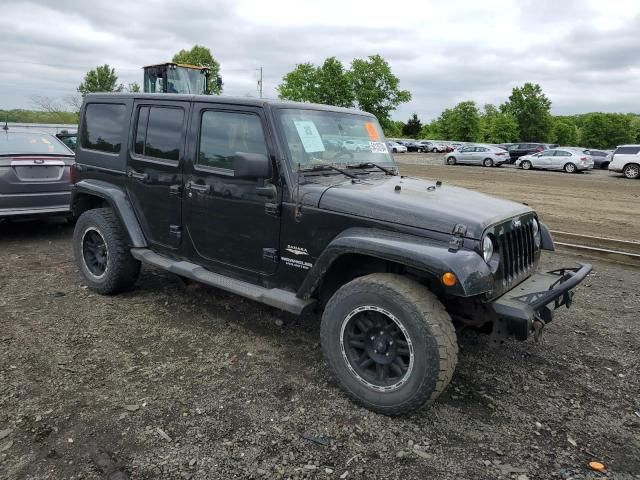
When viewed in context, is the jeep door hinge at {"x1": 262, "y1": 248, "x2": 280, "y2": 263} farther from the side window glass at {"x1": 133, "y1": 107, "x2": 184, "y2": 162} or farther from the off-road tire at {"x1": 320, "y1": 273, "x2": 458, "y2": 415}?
the side window glass at {"x1": 133, "y1": 107, "x2": 184, "y2": 162}

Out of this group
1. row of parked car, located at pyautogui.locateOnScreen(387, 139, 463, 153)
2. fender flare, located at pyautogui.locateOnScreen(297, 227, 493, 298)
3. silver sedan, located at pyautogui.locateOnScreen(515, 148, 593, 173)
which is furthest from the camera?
row of parked car, located at pyautogui.locateOnScreen(387, 139, 463, 153)

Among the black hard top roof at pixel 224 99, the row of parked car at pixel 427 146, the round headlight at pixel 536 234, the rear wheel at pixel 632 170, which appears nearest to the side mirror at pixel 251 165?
the black hard top roof at pixel 224 99

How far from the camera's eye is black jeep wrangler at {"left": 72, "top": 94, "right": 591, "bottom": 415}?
120 inches

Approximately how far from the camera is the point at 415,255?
9.73 feet

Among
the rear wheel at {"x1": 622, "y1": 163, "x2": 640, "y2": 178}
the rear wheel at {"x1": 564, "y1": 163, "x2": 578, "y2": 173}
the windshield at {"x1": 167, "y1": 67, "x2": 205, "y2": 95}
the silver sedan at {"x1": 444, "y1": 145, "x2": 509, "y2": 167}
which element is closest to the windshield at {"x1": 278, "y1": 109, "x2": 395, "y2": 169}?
the windshield at {"x1": 167, "y1": 67, "x2": 205, "y2": 95}

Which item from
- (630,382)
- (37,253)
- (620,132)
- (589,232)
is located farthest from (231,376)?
(620,132)

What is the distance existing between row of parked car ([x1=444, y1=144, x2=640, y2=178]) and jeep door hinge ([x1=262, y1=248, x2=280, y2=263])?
25.7 m

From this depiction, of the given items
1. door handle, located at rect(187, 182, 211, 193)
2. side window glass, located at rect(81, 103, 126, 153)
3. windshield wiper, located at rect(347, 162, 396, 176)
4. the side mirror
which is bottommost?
door handle, located at rect(187, 182, 211, 193)

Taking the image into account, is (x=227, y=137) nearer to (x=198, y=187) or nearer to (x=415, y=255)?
(x=198, y=187)

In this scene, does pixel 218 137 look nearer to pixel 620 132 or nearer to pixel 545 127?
pixel 545 127

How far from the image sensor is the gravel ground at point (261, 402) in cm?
274

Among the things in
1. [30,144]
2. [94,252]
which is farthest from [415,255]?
[30,144]

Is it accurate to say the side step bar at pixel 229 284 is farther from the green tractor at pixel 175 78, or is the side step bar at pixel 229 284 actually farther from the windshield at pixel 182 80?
the windshield at pixel 182 80

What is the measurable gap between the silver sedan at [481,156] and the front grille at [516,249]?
31.6m
